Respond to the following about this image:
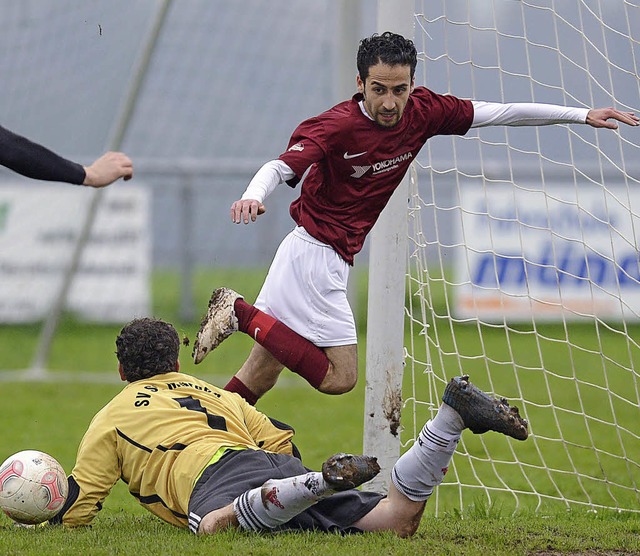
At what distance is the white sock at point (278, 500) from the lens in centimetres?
441

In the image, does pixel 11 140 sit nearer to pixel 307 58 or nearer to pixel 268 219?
pixel 307 58

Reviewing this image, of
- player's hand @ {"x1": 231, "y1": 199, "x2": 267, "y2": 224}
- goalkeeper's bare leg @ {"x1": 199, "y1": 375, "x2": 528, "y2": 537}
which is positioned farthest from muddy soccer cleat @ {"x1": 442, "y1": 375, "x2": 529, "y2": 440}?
player's hand @ {"x1": 231, "y1": 199, "x2": 267, "y2": 224}

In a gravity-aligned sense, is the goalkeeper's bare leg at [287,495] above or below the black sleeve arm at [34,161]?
below

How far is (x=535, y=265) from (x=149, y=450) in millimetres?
5549

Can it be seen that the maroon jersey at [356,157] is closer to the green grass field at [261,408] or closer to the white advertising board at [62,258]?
the green grass field at [261,408]

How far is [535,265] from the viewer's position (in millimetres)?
9648

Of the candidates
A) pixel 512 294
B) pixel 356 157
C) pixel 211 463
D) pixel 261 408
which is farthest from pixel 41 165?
pixel 261 408

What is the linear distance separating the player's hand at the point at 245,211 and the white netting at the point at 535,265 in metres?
1.77

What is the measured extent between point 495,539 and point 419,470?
0.52 metres

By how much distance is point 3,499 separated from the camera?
15.5ft

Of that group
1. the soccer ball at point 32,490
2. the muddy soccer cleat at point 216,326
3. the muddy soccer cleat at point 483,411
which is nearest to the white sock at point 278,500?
the muddy soccer cleat at point 483,411

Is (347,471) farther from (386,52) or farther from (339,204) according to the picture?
(386,52)

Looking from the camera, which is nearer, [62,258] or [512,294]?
[512,294]

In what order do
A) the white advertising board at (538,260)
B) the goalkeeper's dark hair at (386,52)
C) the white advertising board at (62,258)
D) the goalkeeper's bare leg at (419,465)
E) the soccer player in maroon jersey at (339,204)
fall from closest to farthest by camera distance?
the goalkeeper's bare leg at (419,465) → the goalkeeper's dark hair at (386,52) → the soccer player in maroon jersey at (339,204) → the white advertising board at (62,258) → the white advertising board at (538,260)
